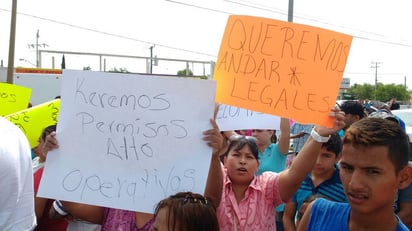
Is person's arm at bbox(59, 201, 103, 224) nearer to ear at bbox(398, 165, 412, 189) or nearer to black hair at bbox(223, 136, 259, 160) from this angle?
black hair at bbox(223, 136, 259, 160)

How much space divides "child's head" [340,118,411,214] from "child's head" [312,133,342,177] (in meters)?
1.18

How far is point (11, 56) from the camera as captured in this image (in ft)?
64.8

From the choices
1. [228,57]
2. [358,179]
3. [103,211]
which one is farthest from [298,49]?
[103,211]

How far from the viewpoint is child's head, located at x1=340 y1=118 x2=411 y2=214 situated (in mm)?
1508

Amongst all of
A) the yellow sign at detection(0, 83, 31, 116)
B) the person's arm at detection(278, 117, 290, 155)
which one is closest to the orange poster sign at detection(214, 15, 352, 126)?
the person's arm at detection(278, 117, 290, 155)

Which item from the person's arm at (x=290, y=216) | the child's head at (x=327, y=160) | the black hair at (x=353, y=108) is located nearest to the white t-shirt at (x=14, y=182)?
the person's arm at (x=290, y=216)

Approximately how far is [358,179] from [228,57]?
99cm

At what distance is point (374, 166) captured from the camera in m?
1.51

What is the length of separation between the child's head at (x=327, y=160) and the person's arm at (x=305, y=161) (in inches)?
19.8

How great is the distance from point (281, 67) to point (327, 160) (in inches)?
33.2

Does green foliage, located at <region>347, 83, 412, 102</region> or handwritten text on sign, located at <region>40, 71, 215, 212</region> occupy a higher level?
green foliage, located at <region>347, 83, 412, 102</region>

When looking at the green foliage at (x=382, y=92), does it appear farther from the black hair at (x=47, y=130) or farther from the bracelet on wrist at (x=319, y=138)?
the bracelet on wrist at (x=319, y=138)

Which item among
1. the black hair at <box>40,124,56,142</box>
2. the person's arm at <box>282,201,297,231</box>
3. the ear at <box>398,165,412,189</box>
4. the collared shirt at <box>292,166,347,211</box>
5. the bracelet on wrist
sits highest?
the bracelet on wrist

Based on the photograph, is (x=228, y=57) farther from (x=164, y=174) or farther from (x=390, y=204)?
(x=390, y=204)
